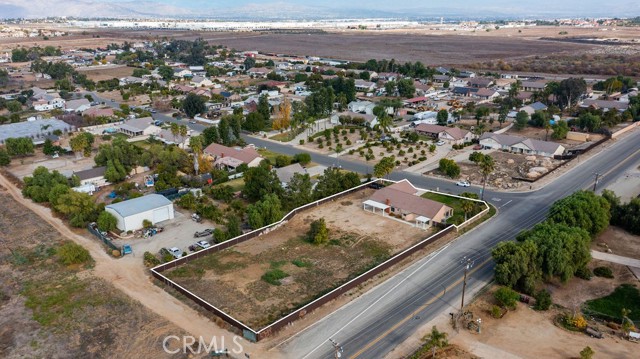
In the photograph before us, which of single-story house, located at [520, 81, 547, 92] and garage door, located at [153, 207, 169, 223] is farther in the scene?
single-story house, located at [520, 81, 547, 92]

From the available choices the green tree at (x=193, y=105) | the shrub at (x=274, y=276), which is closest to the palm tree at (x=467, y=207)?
the shrub at (x=274, y=276)

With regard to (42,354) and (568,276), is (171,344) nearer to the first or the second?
(42,354)

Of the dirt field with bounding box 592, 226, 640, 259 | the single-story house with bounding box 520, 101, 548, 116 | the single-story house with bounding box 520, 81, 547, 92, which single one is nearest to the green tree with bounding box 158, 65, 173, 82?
the single-story house with bounding box 520, 101, 548, 116

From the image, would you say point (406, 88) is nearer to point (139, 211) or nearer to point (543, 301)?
point (139, 211)

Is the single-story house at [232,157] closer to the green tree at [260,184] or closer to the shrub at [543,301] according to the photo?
the green tree at [260,184]

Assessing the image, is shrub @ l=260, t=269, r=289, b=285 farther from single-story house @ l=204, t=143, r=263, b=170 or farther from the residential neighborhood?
single-story house @ l=204, t=143, r=263, b=170

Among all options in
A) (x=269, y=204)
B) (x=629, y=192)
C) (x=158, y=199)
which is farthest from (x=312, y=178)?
(x=629, y=192)
